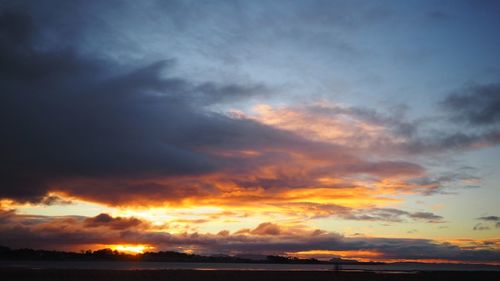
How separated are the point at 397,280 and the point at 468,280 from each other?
13.0 m

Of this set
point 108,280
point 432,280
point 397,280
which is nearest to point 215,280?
point 108,280

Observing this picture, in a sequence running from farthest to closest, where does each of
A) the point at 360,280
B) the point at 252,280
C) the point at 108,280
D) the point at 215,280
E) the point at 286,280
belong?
the point at 286,280
the point at 360,280
the point at 252,280
the point at 215,280
the point at 108,280

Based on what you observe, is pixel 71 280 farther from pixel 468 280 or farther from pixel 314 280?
pixel 468 280

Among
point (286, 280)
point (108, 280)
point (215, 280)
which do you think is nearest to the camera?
point (108, 280)

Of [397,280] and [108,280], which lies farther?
[397,280]

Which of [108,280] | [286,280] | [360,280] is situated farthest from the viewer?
[286,280]

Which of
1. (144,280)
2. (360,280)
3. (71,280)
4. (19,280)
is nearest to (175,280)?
(144,280)

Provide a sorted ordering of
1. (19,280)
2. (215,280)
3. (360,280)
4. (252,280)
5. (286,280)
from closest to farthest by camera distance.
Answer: (19,280)
(215,280)
(252,280)
(360,280)
(286,280)

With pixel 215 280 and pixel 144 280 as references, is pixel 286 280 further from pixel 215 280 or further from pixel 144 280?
pixel 144 280

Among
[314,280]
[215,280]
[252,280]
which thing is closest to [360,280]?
[314,280]

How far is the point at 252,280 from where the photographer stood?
74.1 meters

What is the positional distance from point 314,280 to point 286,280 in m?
5.99

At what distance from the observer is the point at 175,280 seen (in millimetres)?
65625

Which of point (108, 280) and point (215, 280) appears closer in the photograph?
point (108, 280)
